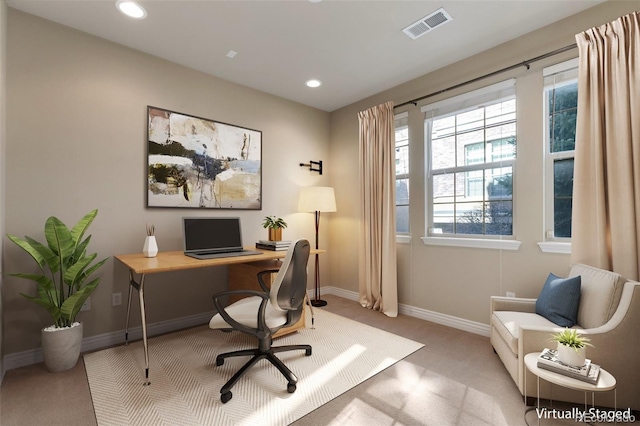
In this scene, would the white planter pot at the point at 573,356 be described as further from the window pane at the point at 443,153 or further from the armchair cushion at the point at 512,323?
the window pane at the point at 443,153

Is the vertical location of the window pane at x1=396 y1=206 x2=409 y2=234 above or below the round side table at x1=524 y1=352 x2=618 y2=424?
above

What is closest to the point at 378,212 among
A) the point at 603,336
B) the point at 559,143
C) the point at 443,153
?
the point at 443,153

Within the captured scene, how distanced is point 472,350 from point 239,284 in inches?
88.5

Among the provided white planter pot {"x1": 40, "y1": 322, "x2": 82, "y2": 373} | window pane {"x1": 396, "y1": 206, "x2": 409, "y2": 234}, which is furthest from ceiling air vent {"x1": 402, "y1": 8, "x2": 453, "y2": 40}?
white planter pot {"x1": 40, "y1": 322, "x2": 82, "y2": 373}

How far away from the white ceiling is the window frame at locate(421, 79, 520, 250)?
0.41 meters

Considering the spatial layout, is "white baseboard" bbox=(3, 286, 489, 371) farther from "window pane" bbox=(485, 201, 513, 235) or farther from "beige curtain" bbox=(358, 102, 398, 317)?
"window pane" bbox=(485, 201, 513, 235)

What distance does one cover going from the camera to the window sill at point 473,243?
2.67m

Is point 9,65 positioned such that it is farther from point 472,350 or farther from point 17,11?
point 472,350

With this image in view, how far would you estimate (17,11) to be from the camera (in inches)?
88.5

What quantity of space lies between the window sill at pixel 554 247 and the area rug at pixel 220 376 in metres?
1.33

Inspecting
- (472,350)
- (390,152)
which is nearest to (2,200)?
(390,152)

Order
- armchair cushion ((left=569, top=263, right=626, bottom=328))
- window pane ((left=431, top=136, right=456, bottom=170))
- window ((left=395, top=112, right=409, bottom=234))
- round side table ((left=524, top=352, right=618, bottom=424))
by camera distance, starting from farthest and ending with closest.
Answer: window ((left=395, top=112, right=409, bottom=234)) → window pane ((left=431, top=136, right=456, bottom=170)) → armchair cushion ((left=569, top=263, right=626, bottom=328)) → round side table ((left=524, top=352, right=618, bottom=424))

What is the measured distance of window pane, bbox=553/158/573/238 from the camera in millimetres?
2424

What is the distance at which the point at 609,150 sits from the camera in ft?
6.72
